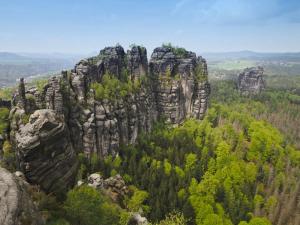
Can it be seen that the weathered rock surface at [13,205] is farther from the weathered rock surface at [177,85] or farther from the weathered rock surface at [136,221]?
the weathered rock surface at [177,85]

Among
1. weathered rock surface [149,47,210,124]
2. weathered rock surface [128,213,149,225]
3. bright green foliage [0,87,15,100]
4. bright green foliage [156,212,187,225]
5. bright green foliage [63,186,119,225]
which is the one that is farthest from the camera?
weathered rock surface [149,47,210,124]

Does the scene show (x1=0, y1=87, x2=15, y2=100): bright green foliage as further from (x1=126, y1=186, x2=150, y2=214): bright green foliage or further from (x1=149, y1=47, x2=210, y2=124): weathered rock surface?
(x1=149, y1=47, x2=210, y2=124): weathered rock surface

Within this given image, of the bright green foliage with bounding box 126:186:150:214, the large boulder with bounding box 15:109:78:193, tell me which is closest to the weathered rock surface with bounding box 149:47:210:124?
the bright green foliage with bounding box 126:186:150:214

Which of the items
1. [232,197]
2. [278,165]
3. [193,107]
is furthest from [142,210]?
[193,107]

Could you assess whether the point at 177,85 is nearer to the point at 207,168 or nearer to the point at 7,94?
the point at 207,168

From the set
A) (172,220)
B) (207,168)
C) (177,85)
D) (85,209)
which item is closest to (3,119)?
(85,209)

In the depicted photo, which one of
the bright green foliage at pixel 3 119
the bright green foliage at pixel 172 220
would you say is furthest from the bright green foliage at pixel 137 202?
the bright green foliage at pixel 3 119
